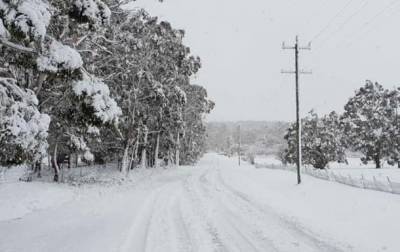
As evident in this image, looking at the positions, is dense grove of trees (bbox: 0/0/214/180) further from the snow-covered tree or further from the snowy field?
the snow-covered tree

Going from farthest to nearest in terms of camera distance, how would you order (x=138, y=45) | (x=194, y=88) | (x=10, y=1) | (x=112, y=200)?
(x=194, y=88), (x=138, y=45), (x=112, y=200), (x=10, y=1)

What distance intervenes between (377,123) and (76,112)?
48.2 metres

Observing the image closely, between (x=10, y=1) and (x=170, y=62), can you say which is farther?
(x=170, y=62)

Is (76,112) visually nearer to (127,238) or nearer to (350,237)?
(127,238)

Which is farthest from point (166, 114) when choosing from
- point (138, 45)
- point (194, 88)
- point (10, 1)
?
point (10, 1)

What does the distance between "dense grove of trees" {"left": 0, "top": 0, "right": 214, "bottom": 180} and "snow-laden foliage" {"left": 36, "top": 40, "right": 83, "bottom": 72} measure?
0.02m

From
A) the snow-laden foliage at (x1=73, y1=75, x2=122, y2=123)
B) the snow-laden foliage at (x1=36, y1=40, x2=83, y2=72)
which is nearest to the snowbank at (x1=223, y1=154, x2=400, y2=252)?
the snow-laden foliage at (x1=73, y1=75, x2=122, y2=123)

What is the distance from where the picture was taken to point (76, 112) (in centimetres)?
1081

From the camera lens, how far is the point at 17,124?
8.77m

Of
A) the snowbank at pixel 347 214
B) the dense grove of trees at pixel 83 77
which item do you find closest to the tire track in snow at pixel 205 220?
the snowbank at pixel 347 214

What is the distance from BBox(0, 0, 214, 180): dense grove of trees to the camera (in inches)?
333

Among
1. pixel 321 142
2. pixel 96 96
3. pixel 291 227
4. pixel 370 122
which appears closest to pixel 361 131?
pixel 370 122

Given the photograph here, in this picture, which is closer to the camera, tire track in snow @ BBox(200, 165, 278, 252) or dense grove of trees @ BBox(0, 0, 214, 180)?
dense grove of trees @ BBox(0, 0, 214, 180)

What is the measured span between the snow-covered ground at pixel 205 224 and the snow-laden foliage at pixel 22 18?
15.1 feet
